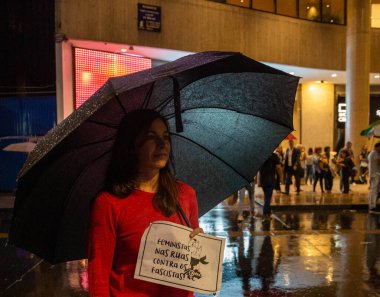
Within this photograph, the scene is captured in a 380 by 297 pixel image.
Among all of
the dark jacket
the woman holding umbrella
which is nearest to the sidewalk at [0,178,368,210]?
the dark jacket

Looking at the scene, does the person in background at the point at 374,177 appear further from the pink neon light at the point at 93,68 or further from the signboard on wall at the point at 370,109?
the signboard on wall at the point at 370,109

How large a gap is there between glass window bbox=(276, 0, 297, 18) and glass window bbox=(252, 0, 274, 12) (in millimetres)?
358

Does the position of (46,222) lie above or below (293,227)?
above

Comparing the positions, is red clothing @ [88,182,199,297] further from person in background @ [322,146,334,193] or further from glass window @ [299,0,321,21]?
glass window @ [299,0,321,21]

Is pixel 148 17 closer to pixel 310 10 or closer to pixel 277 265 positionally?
pixel 310 10

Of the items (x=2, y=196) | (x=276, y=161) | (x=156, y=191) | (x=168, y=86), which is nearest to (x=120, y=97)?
(x=168, y=86)

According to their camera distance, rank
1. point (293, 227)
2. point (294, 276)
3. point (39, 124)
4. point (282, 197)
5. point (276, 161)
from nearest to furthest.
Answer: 1. point (294, 276)
2. point (293, 227)
3. point (276, 161)
4. point (282, 197)
5. point (39, 124)

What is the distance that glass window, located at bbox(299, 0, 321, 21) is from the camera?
2031 cm

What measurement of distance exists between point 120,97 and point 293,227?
8.91 metres

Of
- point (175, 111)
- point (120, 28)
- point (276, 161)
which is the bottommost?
point (276, 161)

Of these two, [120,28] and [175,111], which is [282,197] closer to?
[120,28]

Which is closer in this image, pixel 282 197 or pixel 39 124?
pixel 282 197

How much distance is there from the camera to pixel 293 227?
1050cm

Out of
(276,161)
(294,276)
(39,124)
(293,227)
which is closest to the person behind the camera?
(294,276)
